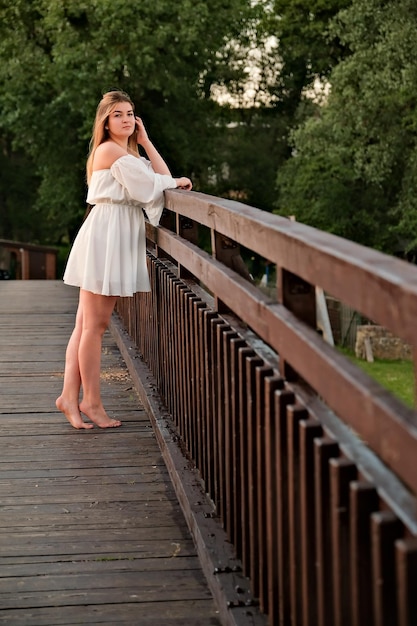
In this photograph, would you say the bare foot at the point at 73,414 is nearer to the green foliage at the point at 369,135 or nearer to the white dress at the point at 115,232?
the white dress at the point at 115,232

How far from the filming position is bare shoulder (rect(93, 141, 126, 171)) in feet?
15.7

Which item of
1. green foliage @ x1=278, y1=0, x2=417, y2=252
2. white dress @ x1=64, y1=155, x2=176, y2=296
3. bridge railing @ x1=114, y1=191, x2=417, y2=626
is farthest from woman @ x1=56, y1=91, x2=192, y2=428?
green foliage @ x1=278, y1=0, x2=417, y2=252

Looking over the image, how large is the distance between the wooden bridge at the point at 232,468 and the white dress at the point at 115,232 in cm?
16

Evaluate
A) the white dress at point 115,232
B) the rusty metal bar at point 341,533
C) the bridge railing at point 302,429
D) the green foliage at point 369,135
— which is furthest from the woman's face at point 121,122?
the green foliage at point 369,135

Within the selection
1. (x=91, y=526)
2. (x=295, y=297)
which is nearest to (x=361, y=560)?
(x=295, y=297)

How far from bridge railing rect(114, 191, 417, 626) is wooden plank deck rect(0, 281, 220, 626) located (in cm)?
22

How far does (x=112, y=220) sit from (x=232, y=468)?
6.34 ft

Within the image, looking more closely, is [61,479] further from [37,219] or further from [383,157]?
[37,219]

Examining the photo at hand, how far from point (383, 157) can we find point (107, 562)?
26532 millimetres

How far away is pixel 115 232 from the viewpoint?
16.0ft

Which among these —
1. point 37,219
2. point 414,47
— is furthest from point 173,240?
point 37,219

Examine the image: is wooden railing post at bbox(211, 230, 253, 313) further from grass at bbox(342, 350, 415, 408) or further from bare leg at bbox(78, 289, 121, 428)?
grass at bbox(342, 350, 415, 408)

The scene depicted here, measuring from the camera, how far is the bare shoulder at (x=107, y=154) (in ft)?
15.7

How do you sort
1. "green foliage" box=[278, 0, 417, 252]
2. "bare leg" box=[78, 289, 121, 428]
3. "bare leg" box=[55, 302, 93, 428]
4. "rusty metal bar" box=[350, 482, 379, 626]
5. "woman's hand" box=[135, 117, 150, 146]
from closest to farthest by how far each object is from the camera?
"rusty metal bar" box=[350, 482, 379, 626]
"bare leg" box=[78, 289, 121, 428]
"bare leg" box=[55, 302, 93, 428]
"woman's hand" box=[135, 117, 150, 146]
"green foliage" box=[278, 0, 417, 252]
